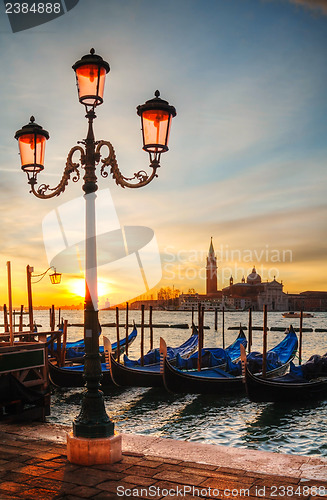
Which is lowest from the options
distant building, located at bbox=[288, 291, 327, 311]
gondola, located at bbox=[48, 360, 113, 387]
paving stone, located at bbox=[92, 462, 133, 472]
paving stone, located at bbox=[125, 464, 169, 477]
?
distant building, located at bbox=[288, 291, 327, 311]

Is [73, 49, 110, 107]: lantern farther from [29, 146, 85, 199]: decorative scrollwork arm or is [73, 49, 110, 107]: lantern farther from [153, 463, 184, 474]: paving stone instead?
[153, 463, 184, 474]: paving stone

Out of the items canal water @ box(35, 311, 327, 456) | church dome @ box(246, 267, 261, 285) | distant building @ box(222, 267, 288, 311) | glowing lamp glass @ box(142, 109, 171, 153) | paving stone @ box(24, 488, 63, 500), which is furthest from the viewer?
church dome @ box(246, 267, 261, 285)

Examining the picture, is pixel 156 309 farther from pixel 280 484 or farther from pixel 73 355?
pixel 280 484

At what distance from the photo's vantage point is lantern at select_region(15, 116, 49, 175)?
4754 millimetres

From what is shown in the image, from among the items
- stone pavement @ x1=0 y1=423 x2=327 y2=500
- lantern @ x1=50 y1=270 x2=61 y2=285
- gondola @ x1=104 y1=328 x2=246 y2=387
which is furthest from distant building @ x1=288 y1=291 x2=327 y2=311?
stone pavement @ x1=0 y1=423 x2=327 y2=500

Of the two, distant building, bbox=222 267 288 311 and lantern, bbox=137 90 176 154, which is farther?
distant building, bbox=222 267 288 311

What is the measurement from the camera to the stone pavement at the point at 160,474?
343 cm

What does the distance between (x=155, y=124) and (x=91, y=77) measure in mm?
694

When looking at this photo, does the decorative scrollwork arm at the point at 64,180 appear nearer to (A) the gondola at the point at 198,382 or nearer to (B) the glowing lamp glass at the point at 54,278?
(A) the gondola at the point at 198,382

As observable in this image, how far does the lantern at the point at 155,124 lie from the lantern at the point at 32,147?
117 centimetres

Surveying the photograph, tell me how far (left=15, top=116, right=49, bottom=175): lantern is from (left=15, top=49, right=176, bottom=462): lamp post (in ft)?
0.15

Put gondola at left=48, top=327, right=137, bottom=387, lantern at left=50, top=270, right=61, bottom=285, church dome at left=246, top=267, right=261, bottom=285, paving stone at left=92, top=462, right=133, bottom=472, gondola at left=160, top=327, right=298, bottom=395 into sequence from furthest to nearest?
church dome at left=246, top=267, right=261, bottom=285 → lantern at left=50, top=270, right=61, bottom=285 → gondola at left=48, top=327, right=137, bottom=387 → gondola at left=160, top=327, right=298, bottom=395 → paving stone at left=92, top=462, right=133, bottom=472

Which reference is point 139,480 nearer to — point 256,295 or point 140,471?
point 140,471

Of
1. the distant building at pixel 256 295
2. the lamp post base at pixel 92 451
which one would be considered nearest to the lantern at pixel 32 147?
the lamp post base at pixel 92 451
